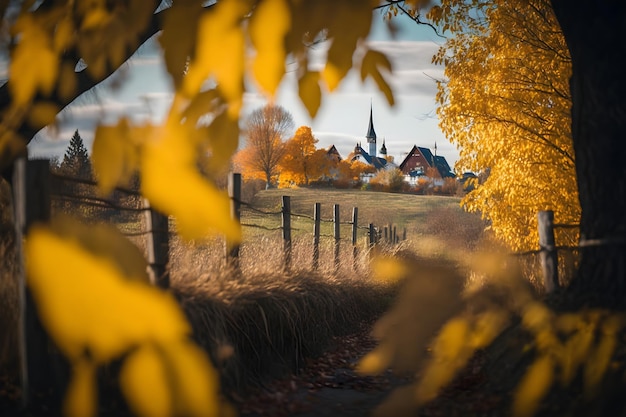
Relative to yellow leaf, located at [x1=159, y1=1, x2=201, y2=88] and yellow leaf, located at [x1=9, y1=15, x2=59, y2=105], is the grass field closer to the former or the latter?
yellow leaf, located at [x1=9, y1=15, x2=59, y2=105]

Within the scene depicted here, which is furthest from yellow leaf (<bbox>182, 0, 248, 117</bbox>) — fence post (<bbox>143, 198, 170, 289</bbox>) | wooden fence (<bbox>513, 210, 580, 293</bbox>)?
wooden fence (<bbox>513, 210, 580, 293</bbox>)

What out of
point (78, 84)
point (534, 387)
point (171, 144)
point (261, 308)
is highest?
point (78, 84)

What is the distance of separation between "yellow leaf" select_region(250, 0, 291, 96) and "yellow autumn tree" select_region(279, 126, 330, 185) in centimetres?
3140

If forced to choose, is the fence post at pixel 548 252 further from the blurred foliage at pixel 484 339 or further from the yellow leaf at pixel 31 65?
the yellow leaf at pixel 31 65

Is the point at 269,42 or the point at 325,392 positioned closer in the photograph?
the point at 269,42

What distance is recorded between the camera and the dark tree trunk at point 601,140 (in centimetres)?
406

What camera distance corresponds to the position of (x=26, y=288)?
12.2 ft

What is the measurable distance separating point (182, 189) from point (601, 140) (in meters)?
3.48

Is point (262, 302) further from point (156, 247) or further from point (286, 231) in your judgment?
point (286, 231)

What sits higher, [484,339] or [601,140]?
[601,140]

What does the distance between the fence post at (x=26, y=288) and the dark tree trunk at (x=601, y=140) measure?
3.68 meters

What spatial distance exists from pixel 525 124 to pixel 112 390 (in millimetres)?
6476

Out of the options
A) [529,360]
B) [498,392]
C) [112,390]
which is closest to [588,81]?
[529,360]

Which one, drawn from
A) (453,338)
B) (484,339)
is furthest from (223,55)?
(484,339)
